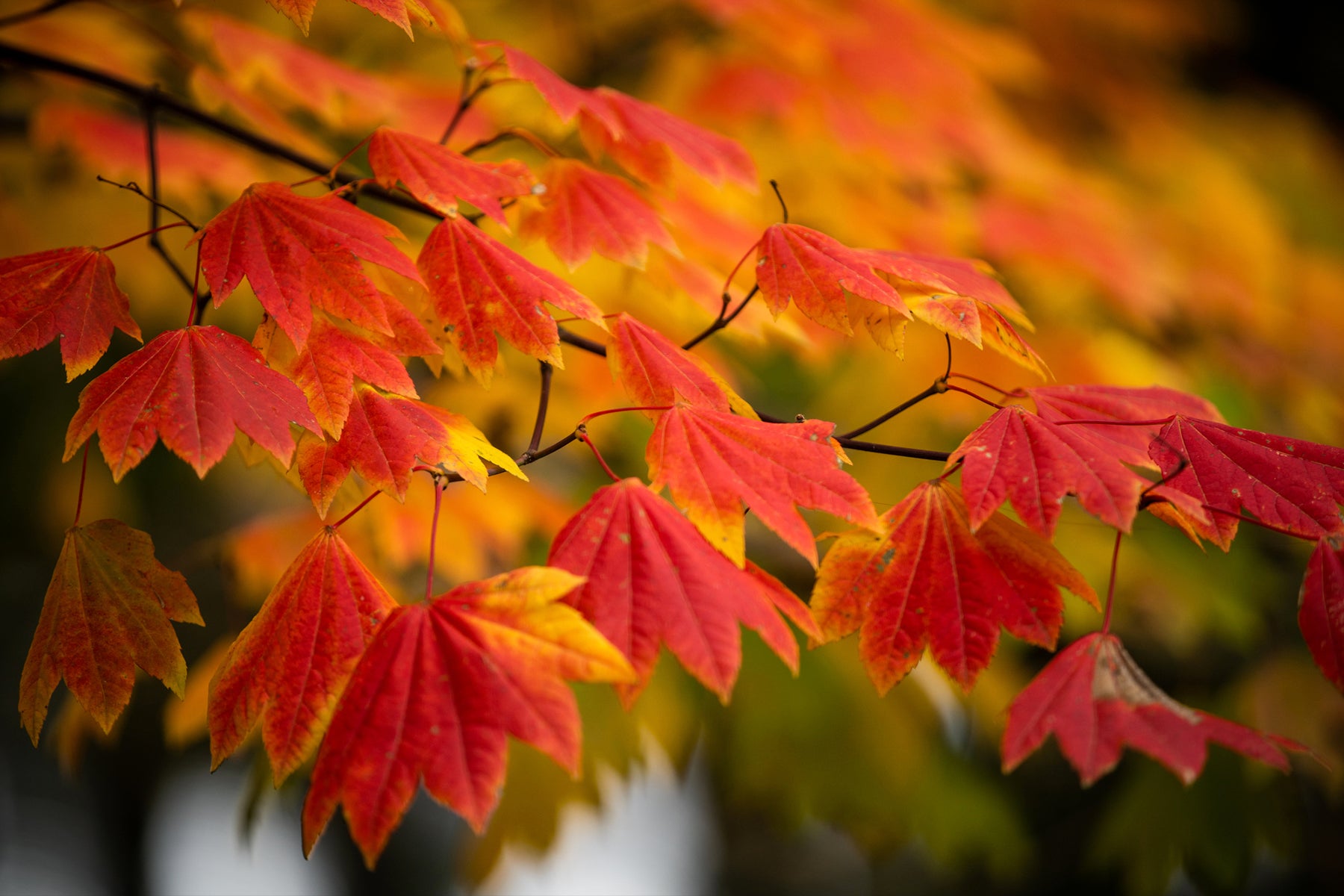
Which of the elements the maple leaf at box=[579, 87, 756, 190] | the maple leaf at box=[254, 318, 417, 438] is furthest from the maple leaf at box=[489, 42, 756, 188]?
the maple leaf at box=[254, 318, 417, 438]

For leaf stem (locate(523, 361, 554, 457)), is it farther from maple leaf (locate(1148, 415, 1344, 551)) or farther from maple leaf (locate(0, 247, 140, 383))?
maple leaf (locate(1148, 415, 1344, 551))

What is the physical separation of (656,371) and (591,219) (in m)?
0.33

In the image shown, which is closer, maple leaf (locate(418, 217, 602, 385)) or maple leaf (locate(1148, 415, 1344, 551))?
maple leaf (locate(1148, 415, 1344, 551))

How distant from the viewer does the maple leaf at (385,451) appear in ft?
2.91

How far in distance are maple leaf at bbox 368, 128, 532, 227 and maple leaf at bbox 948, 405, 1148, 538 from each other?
25.0 inches

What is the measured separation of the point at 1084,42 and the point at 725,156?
275 cm

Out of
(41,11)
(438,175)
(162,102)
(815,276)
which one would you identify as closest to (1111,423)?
(815,276)

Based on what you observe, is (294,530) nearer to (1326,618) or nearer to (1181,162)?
(1326,618)

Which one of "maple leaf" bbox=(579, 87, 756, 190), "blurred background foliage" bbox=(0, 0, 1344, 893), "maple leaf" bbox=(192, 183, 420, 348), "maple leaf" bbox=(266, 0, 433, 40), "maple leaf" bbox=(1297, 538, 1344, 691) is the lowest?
"blurred background foliage" bbox=(0, 0, 1344, 893)

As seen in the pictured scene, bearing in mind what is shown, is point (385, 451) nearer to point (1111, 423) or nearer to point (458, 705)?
point (458, 705)

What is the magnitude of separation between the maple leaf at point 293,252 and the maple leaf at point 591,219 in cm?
28

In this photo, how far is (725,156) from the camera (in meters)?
1.37

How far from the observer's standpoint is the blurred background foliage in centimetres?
201

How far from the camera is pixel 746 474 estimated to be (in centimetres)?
88
